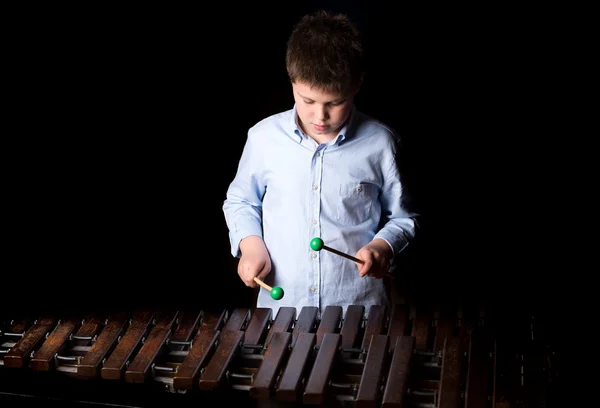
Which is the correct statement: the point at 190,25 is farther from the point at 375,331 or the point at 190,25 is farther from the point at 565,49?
the point at 375,331

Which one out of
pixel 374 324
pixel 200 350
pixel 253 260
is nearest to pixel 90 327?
pixel 200 350

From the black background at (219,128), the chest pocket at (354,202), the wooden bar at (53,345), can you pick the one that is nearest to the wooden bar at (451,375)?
the chest pocket at (354,202)

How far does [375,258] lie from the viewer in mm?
2281

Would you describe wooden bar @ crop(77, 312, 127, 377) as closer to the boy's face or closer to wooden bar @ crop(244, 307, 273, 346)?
wooden bar @ crop(244, 307, 273, 346)

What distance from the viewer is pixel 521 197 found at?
378 centimetres

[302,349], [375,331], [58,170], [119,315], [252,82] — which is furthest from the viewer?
[252,82]

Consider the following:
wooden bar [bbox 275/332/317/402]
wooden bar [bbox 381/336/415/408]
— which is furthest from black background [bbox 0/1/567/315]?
wooden bar [bbox 381/336/415/408]

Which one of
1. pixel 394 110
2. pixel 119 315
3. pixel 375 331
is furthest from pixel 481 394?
pixel 394 110

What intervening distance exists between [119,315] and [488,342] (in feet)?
3.12

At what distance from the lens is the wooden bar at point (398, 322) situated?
207cm

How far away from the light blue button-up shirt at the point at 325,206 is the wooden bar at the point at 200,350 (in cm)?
35

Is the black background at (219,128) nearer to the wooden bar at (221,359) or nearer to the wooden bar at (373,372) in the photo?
the wooden bar at (221,359)

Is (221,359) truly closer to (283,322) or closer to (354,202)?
(283,322)

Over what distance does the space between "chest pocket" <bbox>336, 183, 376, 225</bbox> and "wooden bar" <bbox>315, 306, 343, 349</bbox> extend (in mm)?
348
